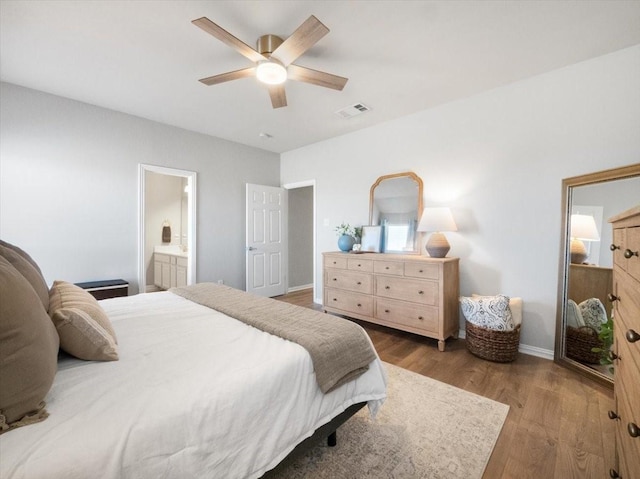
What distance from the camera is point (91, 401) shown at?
0.88 m

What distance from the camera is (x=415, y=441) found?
5.19 feet

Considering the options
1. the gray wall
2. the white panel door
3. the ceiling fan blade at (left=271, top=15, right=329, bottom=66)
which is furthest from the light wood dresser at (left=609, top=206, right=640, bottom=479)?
the gray wall

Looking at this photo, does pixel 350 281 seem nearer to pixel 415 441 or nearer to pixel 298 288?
pixel 415 441

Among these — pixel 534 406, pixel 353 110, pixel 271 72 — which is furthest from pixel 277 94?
pixel 534 406

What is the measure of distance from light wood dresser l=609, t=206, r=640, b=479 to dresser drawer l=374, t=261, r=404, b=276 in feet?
5.91

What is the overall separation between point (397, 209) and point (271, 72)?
218 centimetres

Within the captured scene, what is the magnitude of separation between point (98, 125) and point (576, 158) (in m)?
4.97

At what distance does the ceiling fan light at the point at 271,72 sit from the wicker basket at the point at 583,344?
10.5 feet

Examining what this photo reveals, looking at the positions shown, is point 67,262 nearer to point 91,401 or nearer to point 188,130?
point 188,130

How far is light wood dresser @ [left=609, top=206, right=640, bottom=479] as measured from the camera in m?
0.84

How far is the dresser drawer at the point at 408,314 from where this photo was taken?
279cm

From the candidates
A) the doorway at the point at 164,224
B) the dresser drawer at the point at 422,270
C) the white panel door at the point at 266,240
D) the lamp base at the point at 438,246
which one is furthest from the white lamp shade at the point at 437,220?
the doorway at the point at 164,224

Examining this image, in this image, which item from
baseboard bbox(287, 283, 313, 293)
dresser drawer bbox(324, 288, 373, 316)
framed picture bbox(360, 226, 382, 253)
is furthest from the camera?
baseboard bbox(287, 283, 313, 293)

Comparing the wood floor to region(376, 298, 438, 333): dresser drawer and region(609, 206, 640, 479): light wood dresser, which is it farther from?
region(609, 206, 640, 479): light wood dresser
